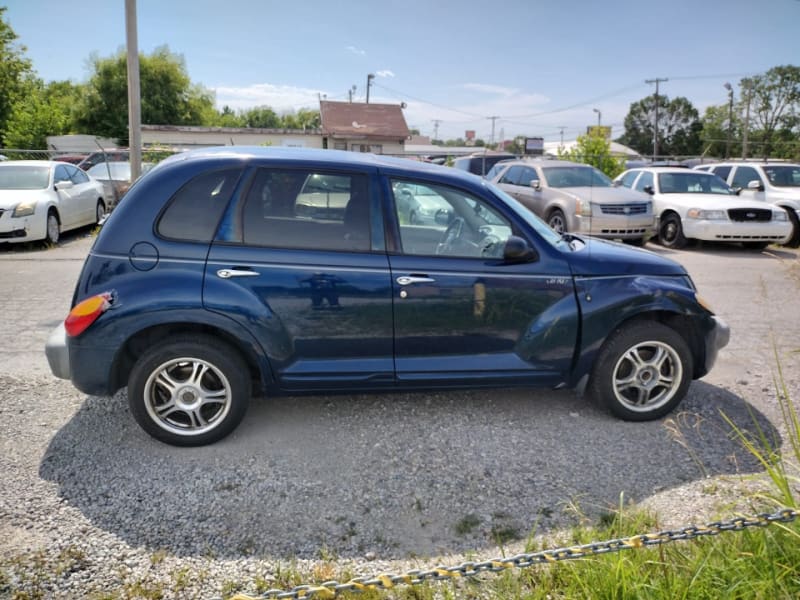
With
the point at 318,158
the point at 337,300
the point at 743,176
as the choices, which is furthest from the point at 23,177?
the point at 743,176

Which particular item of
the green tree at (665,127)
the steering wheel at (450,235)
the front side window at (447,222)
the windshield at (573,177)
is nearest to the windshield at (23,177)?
the windshield at (573,177)

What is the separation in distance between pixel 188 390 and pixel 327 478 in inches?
40.4

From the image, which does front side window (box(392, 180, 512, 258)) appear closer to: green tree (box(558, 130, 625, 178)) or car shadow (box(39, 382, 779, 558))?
car shadow (box(39, 382, 779, 558))

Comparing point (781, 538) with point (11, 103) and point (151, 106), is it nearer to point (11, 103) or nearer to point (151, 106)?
point (11, 103)

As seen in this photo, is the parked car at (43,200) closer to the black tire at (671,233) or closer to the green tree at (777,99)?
the black tire at (671,233)

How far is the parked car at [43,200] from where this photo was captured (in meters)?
10.5

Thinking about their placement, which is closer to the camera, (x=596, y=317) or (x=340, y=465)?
(x=340, y=465)

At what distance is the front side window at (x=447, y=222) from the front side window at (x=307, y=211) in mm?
269

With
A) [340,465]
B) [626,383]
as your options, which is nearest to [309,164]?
[340,465]

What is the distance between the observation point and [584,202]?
11.8 m

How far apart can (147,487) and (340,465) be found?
42.6 inches

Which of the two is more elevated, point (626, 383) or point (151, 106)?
point (151, 106)

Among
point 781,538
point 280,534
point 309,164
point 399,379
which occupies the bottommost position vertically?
point 280,534

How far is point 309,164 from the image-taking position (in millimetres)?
3902
